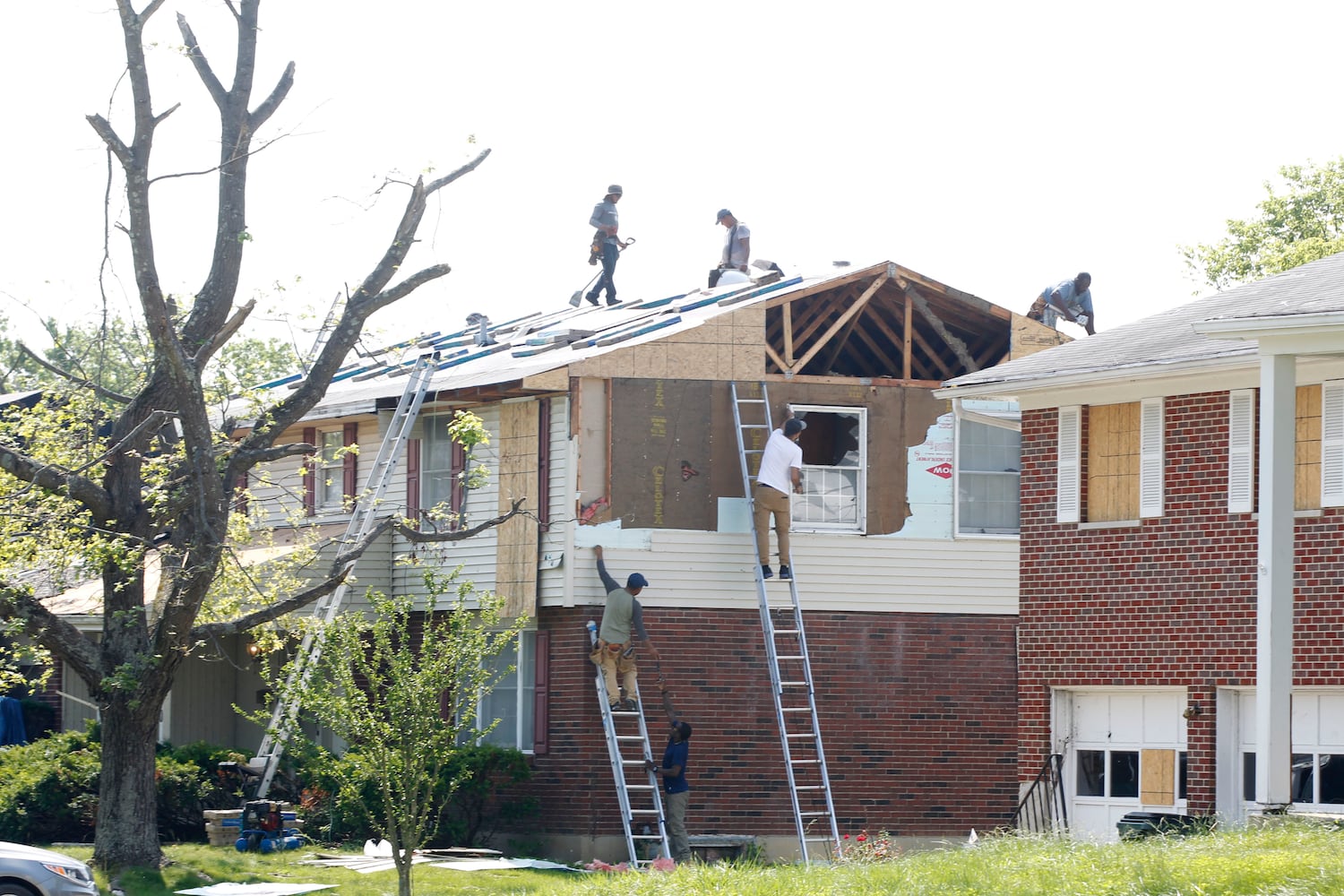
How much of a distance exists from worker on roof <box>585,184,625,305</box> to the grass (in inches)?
496

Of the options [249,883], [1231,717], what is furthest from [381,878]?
[1231,717]

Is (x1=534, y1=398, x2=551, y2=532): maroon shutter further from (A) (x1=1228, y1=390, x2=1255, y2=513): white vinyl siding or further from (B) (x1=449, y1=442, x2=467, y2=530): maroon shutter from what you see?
(A) (x1=1228, y1=390, x2=1255, y2=513): white vinyl siding

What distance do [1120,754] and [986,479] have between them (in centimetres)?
553

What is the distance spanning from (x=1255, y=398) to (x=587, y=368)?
790 centimetres

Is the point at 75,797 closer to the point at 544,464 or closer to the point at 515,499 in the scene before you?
the point at 515,499

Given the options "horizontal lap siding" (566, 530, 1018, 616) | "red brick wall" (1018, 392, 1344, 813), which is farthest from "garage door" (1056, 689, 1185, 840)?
"horizontal lap siding" (566, 530, 1018, 616)

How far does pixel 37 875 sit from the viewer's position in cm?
1413

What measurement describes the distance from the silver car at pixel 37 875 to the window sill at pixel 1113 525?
9.62 meters

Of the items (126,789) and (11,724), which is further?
(11,724)

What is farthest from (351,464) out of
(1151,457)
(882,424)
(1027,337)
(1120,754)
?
(1151,457)

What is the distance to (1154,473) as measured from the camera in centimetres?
1738

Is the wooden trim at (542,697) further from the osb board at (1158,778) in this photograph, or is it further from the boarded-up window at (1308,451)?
the boarded-up window at (1308,451)

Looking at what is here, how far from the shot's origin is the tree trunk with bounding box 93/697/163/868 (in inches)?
713

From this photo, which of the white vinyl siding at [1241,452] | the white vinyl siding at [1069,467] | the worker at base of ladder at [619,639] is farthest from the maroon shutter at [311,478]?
the white vinyl siding at [1241,452]
